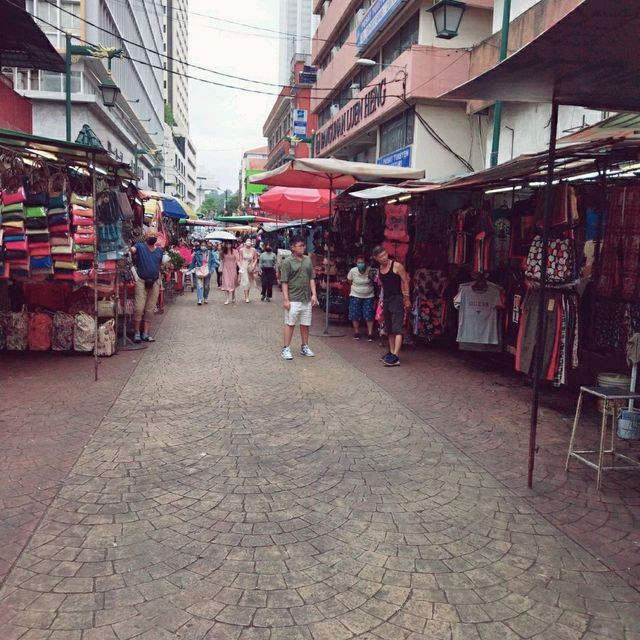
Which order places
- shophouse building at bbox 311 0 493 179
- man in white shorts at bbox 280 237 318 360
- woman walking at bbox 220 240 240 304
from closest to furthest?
1. man in white shorts at bbox 280 237 318 360
2. woman walking at bbox 220 240 240 304
3. shophouse building at bbox 311 0 493 179

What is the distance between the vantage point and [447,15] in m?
12.8

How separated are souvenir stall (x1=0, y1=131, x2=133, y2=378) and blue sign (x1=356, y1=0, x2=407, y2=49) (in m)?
14.2

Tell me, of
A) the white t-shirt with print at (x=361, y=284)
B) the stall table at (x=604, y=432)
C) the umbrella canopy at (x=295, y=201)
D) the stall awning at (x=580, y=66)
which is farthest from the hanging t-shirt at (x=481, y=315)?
the umbrella canopy at (x=295, y=201)

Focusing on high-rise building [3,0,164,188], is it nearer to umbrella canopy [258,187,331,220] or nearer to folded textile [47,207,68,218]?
umbrella canopy [258,187,331,220]

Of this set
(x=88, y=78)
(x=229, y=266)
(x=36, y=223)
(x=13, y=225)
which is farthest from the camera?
(x=88, y=78)

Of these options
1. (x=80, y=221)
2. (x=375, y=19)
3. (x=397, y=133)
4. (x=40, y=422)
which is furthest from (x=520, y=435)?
(x=375, y=19)

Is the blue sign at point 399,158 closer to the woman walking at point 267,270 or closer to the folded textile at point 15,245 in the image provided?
the woman walking at point 267,270

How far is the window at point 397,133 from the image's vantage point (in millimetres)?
19531

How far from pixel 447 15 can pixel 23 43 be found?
Result: 9390 millimetres

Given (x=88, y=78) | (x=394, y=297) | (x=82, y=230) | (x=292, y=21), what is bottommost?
(x=394, y=297)

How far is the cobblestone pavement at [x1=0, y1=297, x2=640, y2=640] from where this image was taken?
109 inches

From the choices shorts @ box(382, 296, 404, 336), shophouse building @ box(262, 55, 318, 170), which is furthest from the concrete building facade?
shophouse building @ box(262, 55, 318, 170)

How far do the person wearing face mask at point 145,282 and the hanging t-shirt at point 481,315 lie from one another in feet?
17.6

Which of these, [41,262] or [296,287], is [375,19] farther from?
[41,262]
